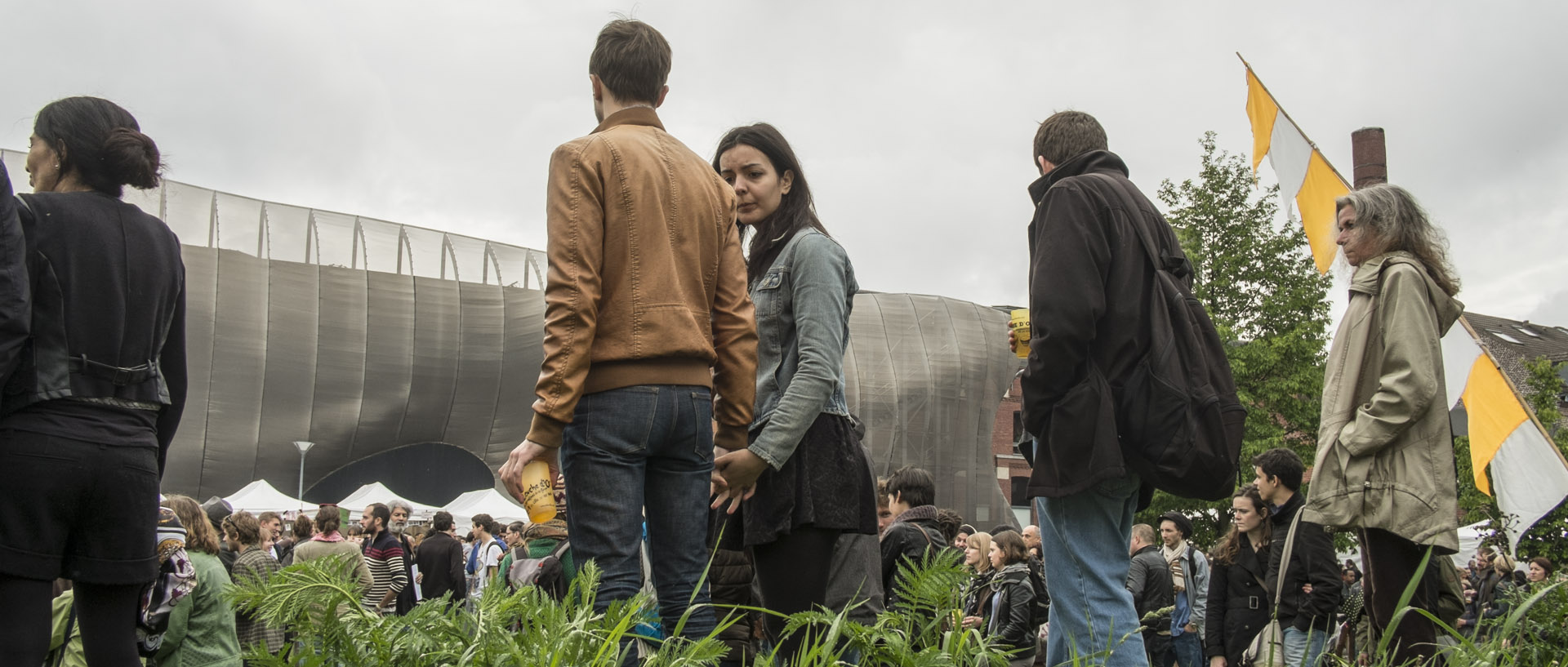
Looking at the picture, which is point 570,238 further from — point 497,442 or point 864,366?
point 864,366

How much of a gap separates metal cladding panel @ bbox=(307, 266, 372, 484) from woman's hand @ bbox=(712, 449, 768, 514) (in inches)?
1443

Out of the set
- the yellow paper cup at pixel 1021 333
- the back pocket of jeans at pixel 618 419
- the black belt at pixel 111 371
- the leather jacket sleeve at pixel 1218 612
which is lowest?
the leather jacket sleeve at pixel 1218 612

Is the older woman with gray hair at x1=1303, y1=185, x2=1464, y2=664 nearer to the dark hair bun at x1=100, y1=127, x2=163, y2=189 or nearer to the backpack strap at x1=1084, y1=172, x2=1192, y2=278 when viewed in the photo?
the backpack strap at x1=1084, y1=172, x2=1192, y2=278

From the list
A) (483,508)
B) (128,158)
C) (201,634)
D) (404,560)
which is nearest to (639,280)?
(128,158)

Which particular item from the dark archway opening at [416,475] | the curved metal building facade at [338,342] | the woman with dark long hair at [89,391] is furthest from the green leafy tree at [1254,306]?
the woman with dark long hair at [89,391]

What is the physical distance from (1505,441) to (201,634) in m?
7.60

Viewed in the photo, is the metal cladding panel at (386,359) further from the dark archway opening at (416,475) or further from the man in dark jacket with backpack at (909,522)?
the man in dark jacket with backpack at (909,522)

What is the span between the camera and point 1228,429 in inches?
117

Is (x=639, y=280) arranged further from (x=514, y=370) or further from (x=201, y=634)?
(x=514, y=370)

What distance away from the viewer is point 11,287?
2.50 meters

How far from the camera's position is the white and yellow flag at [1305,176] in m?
11.0

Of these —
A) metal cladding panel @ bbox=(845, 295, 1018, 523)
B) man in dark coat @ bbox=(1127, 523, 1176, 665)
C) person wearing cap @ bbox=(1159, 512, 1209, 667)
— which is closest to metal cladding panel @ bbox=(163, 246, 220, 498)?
metal cladding panel @ bbox=(845, 295, 1018, 523)

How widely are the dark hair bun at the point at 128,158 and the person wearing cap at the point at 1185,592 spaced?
24.4 feet

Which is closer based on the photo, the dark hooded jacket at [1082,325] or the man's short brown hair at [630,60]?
the dark hooded jacket at [1082,325]
